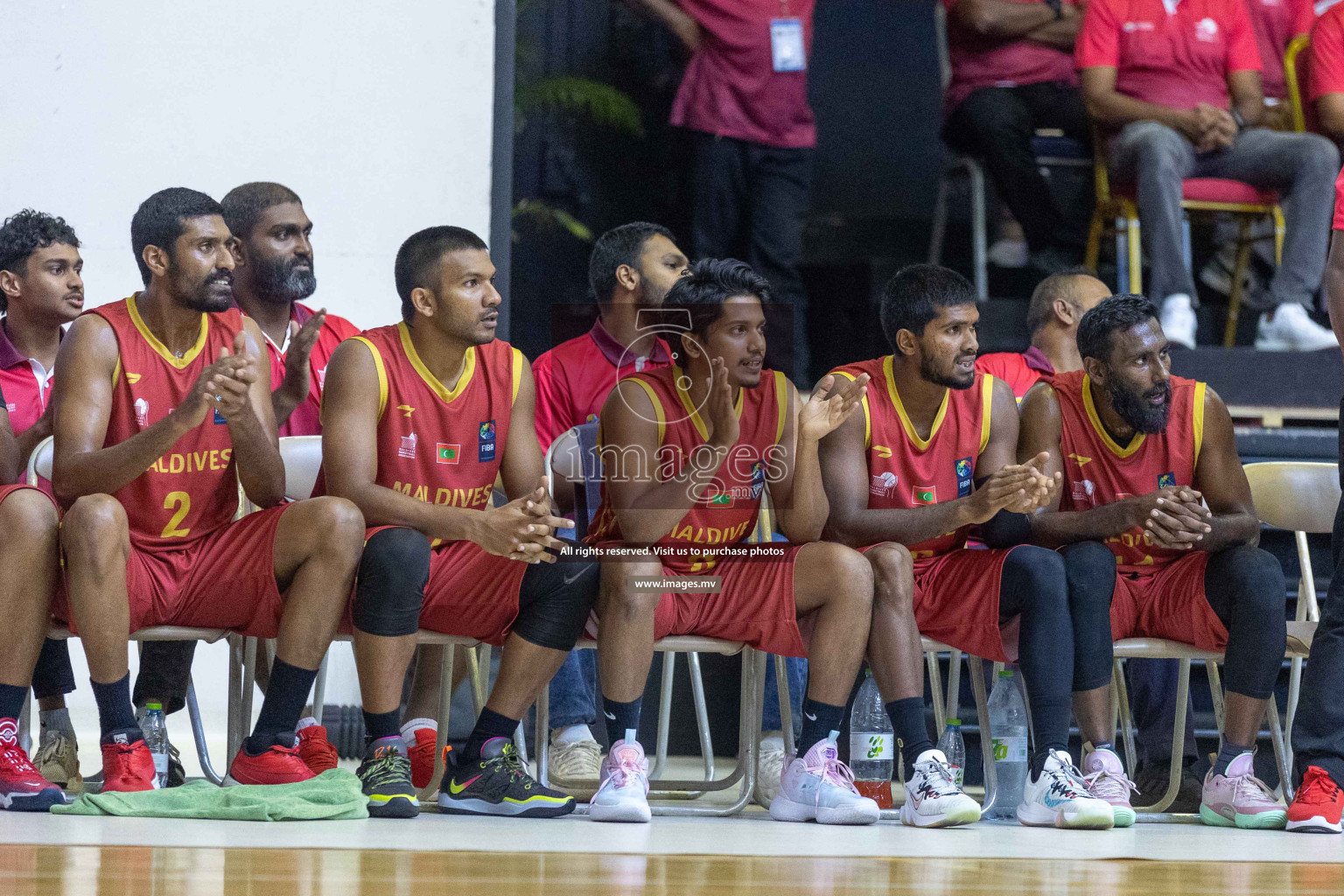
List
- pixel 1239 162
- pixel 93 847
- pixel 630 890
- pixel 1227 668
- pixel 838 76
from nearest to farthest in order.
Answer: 1. pixel 630 890
2. pixel 93 847
3. pixel 1227 668
4. pixel 1239 162
5. pixel 838 76

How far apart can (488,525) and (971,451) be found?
1.19 metres

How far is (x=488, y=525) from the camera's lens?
3.20 metres

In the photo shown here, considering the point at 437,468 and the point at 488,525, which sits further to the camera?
the point at 437,468

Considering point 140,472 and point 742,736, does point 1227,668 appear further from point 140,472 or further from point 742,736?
point 140,472

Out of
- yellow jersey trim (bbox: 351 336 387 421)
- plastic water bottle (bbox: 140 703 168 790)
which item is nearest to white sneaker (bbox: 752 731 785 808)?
yellow jersey trim (bbox: 351 336 387 421)

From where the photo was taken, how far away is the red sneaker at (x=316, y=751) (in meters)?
3.48

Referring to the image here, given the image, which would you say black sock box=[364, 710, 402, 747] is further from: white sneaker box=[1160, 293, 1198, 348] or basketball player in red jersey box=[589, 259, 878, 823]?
white sneaker box=[1160, 293, 1198, 348]

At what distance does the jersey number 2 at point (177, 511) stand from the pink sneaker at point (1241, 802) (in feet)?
7.78

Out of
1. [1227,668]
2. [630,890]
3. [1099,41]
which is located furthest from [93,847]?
[1099,41]

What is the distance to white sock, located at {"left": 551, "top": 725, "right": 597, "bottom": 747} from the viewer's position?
155 inches

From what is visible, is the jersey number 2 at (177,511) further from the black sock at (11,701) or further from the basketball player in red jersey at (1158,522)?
Result: the basketball player in red jersey at (1158,522)

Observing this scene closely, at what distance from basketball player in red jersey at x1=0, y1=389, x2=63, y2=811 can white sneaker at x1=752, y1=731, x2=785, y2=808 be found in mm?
1589

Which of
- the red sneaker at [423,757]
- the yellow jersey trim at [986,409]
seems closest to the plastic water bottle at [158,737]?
the red sneaker at [423,757]

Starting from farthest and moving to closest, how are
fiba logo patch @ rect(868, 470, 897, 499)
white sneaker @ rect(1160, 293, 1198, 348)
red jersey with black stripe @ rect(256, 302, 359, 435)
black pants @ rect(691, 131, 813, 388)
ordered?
black pants @ rect(691, 131, 813, 388) → white sneaker @ rect(1160, 293, 1198, 348) → red jersey with black stripe @ rect(256, 302, 359, 435) → fiba logo patch @ rect(868, 470, 897, 499)
